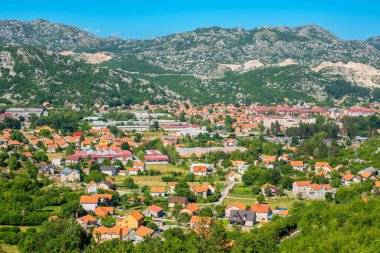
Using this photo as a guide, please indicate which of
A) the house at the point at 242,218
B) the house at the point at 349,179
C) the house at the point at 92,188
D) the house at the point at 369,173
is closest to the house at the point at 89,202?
the house at the point at 92,188

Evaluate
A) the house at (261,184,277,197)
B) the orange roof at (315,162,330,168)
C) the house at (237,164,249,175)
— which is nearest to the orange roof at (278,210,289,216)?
the house at (261,184,277,197)

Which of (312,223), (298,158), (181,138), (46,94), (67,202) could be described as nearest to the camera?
(312,223)

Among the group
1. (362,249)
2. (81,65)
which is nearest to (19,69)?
(81,65)

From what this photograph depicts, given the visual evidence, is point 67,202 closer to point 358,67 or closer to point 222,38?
point 358,67

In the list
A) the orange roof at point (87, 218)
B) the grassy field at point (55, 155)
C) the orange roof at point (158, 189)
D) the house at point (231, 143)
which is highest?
the house at point (231, 143)

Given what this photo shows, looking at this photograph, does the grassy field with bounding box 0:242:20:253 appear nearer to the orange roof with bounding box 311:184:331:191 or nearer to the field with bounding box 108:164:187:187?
the field with bounding box 108:164:187:187

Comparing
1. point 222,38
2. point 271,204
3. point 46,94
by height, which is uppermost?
point 222,38

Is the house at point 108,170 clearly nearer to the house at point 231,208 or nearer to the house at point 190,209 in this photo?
the house at point 190,209

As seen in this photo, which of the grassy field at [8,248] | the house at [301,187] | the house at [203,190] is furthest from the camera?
the house at [301,187]
